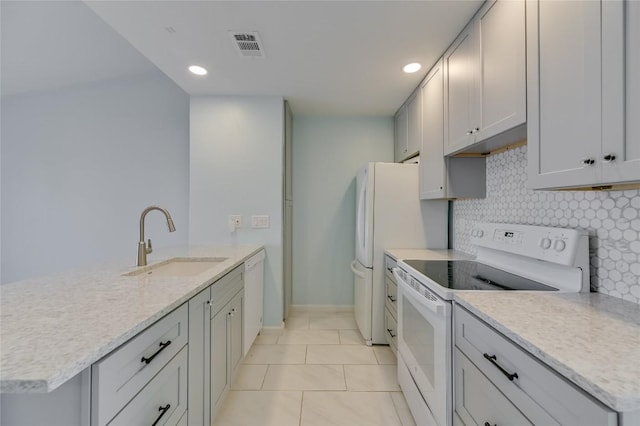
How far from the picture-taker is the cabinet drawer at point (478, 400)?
0.86 m

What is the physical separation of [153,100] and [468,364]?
392 cm

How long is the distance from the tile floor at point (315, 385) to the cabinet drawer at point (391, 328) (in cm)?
16

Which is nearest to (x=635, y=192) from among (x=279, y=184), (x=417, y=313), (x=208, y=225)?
(x=417, y=313)

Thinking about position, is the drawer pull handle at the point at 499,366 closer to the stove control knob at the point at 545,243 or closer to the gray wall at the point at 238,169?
the stove control knob at the point at 545,243

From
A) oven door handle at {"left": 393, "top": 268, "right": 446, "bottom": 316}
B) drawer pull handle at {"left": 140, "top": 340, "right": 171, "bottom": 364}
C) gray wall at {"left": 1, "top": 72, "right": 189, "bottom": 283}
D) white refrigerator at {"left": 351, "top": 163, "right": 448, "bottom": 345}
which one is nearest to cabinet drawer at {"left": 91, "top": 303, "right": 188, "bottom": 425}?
drawer pull handle at {"left": 140, "top": 340, "right": 171, "bottom": 364}

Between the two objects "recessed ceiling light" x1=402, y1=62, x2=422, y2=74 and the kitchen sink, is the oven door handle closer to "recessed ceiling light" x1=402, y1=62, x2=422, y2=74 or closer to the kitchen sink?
the kitchen sink

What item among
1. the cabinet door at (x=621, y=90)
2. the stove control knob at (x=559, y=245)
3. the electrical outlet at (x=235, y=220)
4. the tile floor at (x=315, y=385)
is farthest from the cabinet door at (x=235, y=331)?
the cabinet door at (x=621, y=90)

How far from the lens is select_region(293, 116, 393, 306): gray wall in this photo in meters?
3.47

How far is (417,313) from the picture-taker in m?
1.59

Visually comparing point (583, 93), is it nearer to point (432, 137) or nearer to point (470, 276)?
point (470, 276)

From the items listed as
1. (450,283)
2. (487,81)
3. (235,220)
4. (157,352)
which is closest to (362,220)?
(235,220)

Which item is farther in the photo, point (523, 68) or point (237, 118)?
point (237, 118)

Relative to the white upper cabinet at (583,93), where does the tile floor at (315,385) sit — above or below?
below

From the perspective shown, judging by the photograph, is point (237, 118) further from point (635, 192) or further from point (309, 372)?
point (635, 192)
